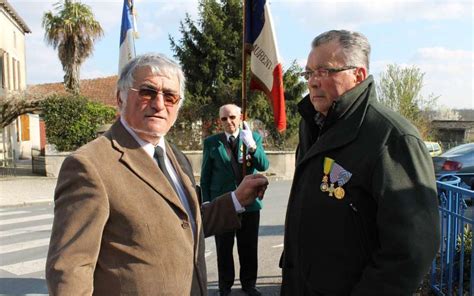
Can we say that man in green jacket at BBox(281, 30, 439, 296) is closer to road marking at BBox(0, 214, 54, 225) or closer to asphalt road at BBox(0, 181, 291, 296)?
asphalt road at BBox(0, 181, 291, 296)

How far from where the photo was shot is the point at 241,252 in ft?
15.4

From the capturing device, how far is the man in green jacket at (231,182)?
4590 mm

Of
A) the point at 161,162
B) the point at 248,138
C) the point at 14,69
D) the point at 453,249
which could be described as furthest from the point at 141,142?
the point at 14,69

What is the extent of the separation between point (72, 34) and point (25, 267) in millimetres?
18403

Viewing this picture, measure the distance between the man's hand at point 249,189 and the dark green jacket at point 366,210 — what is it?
1.40ft

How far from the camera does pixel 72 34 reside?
2197 cm

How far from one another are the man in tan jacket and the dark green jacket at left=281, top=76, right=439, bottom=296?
55cm

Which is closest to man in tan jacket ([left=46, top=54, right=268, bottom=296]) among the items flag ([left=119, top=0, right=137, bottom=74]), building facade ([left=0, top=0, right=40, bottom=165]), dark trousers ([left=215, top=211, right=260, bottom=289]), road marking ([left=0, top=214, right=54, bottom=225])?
dark trousers ([left=215, top=211, right=260, bottom=289])

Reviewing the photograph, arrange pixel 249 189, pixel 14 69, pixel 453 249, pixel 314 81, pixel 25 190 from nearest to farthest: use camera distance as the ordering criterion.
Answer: pixel 314 81, pixel 249 189, pixel 453 249, pixel 25 190, pixel 14 69

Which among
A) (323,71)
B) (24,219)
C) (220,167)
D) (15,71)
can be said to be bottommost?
(24,219)

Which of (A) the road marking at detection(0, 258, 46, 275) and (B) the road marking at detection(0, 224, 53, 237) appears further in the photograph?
(B) the road marking at detection(0, 224, 53, 237)

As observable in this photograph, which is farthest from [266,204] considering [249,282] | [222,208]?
[222,208]

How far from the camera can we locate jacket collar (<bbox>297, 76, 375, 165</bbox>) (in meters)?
2.02

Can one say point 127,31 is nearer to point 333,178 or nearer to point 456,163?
point 333,178
